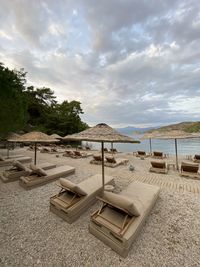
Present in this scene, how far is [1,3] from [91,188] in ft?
30.0

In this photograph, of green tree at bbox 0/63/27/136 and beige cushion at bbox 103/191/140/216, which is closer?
beige cushion at bbox 103/191/140/216

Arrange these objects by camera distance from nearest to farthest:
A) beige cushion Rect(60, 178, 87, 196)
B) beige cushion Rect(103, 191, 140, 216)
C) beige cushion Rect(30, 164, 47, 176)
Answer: beige cushion Rect(103, 191, 140, 216) → beige cushion Rect(60, 178, 87, 196) → beige cushion Rect(30, 164, 47, 176)

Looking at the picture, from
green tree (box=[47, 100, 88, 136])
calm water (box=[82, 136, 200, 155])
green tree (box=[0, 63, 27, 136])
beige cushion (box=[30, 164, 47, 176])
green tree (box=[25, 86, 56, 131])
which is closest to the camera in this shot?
beige cushion (box=[30, 164, 47, 176])

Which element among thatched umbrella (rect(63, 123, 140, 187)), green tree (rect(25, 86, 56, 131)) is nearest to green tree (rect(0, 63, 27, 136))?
thatched umbrella (rect(63, 123, 140, 187))

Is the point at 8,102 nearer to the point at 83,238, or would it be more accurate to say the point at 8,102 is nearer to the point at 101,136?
the point at 101,136

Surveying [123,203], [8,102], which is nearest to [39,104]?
[8,102]

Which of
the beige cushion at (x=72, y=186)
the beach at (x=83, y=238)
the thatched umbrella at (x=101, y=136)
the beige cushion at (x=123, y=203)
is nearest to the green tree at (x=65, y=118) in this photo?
the beach at (x=83, y=238)

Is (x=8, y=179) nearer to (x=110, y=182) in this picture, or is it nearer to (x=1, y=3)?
(x=110, y=182)

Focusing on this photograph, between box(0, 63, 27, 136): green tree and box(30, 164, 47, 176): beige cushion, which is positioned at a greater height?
box(0, 63, 27, 136): green tree

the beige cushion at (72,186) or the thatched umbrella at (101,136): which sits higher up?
the thatched umbrella at (101,136)

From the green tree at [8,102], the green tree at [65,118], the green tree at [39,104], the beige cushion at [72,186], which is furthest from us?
the green tree at [65,118]

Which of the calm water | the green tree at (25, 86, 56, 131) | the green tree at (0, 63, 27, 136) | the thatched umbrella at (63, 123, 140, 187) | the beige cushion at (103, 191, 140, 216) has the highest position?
the green tree at (25, 86, 56, 131)

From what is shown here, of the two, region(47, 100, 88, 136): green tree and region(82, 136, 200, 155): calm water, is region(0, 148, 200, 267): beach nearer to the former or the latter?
region(82, 136, 200, 155): calm water

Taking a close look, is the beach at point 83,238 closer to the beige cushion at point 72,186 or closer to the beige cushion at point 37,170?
the beige cushion at point 72,186
